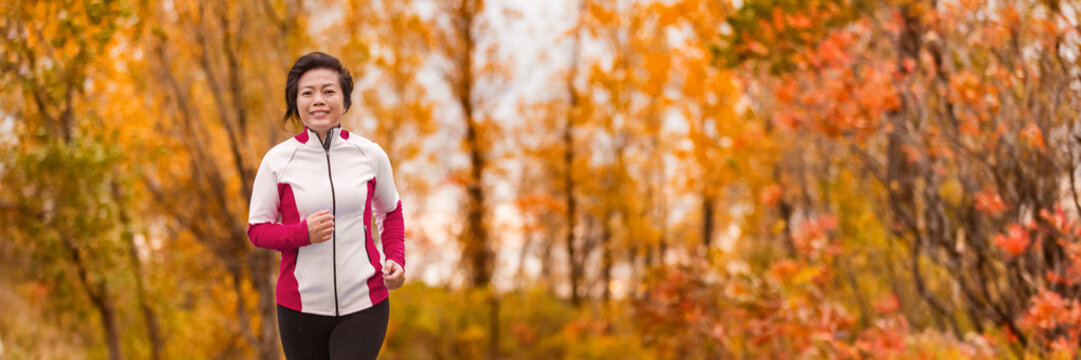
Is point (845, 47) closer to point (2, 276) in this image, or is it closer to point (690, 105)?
point (690, 105)

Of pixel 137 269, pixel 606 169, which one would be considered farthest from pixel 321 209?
pixel 606 169

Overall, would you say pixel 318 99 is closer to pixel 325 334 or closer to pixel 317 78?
pixel 317 78

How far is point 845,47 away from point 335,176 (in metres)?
5.21

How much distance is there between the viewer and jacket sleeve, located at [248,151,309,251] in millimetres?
1902

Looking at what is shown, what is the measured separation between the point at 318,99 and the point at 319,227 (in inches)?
15.0

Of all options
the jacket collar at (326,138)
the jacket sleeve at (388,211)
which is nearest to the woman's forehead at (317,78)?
the jacket collar at (326,138)

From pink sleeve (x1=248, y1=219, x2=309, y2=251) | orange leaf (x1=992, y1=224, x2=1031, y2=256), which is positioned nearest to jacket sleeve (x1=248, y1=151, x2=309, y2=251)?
pink sleeve (x1=248, y1=219, x2=309, y2=251)

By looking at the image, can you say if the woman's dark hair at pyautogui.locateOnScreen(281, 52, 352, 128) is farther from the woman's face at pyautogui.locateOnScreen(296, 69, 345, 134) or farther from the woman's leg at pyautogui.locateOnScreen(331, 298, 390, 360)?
the woman's leg at pyautogui.locateOnScreen(331, 298, 390, 360)

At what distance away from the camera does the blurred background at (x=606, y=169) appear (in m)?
5.11

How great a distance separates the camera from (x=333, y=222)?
6.34 feet

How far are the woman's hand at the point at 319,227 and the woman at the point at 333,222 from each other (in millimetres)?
38

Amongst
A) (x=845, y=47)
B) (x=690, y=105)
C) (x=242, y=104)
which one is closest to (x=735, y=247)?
(x=690, y=105)

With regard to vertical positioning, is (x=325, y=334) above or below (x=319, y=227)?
below

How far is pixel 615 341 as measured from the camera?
1052cm
